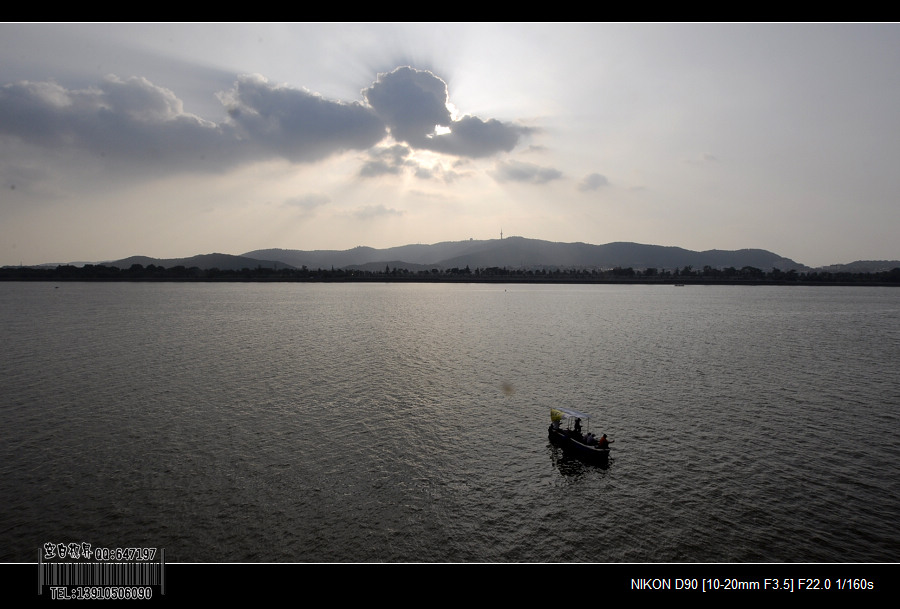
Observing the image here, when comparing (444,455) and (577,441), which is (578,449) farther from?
(444,455)

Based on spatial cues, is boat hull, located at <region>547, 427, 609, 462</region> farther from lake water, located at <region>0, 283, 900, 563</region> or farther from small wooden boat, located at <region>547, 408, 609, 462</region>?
lake water, located at <region>0, 283, 900, 563</region>

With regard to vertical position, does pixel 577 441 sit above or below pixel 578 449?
above

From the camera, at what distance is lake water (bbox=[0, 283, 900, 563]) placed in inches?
1037

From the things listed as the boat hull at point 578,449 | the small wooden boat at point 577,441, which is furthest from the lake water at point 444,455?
the small wooden boat at point 577,441

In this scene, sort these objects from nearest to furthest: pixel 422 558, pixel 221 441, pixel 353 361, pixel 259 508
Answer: pixel 422 558 → pixel 259 508 → pixel 221 441 → pixel 353 361

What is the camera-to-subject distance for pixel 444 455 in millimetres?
38375

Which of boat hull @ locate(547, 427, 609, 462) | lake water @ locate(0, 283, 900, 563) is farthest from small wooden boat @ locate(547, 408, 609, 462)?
lake water @ locate(0, 283, 900, 563)

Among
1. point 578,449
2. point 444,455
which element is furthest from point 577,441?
point 444,455

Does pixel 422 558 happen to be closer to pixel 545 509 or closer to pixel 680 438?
pixel 545 509

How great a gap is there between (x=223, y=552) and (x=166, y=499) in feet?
29.3

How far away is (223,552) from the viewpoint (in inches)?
974

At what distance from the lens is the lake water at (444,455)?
26.3m

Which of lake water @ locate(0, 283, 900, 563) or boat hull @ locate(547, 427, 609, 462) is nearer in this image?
lake water @ locate(0, 283, 900, 563)
